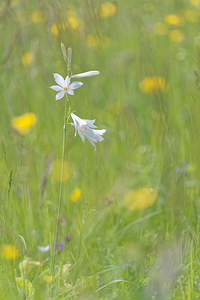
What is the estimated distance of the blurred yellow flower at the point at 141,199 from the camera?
6.50ft

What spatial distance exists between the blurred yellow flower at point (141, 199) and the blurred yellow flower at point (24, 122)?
27.0 inches

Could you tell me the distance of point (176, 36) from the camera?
12.6 feet

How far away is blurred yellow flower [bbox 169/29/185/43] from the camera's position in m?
3.82

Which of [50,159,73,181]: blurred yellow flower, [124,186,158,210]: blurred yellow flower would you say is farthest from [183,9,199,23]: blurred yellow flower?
[124,186,158,210]: blurred yellow flower

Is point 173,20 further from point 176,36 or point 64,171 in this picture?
point 64,171

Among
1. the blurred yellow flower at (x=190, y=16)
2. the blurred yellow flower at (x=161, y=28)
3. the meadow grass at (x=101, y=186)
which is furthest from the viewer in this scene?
the blurred yellow flower at (x=190, y=16)

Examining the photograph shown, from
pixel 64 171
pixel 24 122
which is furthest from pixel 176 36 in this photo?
pixel 64 171

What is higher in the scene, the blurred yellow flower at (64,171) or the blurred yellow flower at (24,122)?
the blurred yellow flower at (24,122)

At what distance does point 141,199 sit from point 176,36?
2141 mm

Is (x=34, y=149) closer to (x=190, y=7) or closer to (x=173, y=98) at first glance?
(x=173, y=98)

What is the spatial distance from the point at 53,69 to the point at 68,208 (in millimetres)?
1483

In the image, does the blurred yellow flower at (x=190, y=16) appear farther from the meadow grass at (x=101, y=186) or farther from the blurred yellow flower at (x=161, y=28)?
the meadow grass at (x=101, y=186)

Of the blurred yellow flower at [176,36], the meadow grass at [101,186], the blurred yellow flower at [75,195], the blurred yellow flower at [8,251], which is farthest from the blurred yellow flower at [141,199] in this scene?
the blurred yellow flower at [176,36]

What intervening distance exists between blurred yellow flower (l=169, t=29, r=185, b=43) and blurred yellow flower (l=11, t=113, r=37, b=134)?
164 cm
